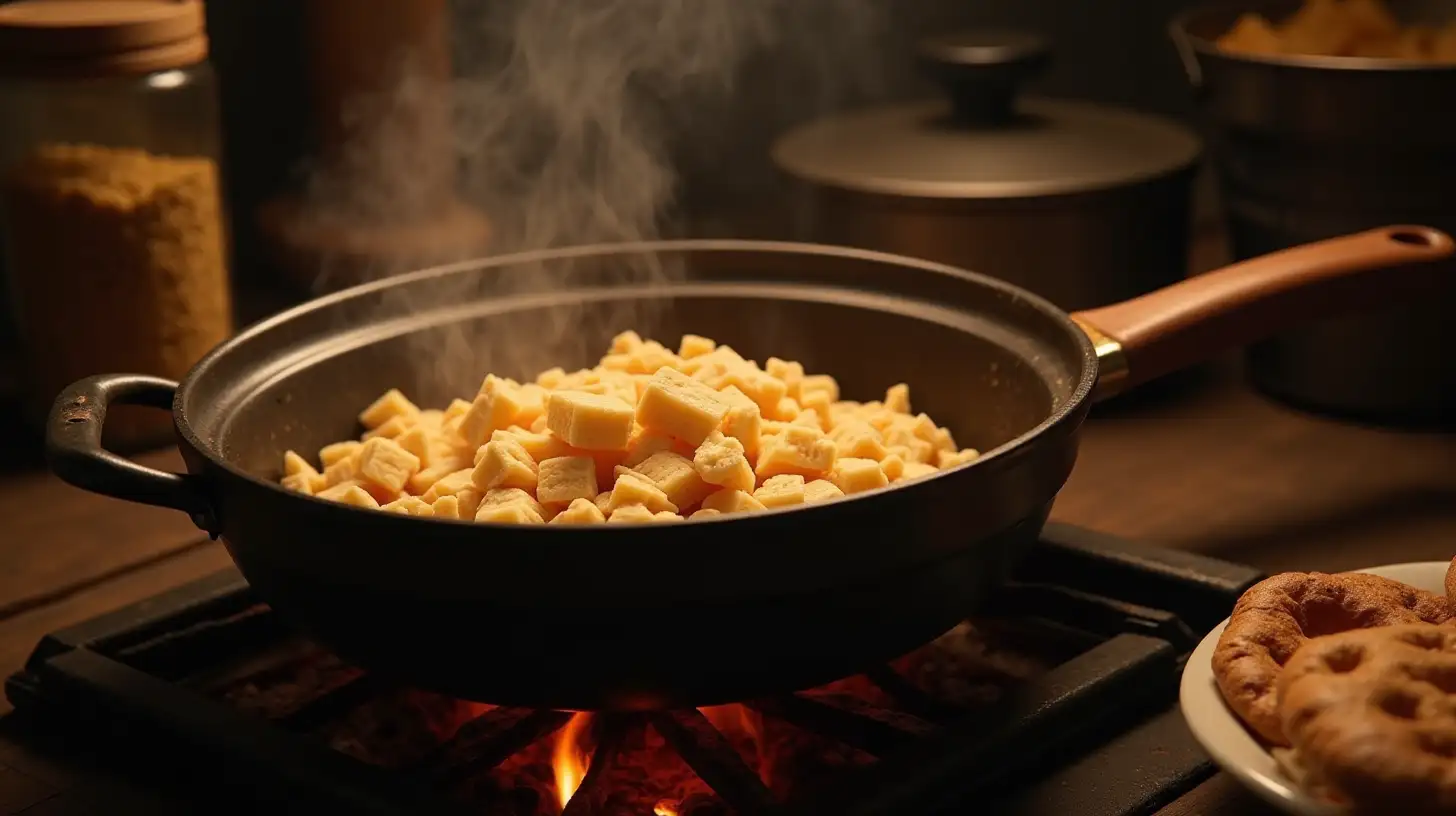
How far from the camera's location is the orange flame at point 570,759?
3.31ft

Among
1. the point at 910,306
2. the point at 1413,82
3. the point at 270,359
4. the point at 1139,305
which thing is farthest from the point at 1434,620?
the point at 270,359

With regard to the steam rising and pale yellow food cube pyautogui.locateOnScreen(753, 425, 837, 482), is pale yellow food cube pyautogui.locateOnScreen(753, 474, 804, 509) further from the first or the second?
the steam rising

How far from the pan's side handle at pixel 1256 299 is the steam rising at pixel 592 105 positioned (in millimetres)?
790

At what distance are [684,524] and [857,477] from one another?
0.22 metres

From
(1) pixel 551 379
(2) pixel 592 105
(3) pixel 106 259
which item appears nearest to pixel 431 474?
(1) pixel 551 379

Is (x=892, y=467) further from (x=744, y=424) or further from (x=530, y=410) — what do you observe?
(x=530, y=410)

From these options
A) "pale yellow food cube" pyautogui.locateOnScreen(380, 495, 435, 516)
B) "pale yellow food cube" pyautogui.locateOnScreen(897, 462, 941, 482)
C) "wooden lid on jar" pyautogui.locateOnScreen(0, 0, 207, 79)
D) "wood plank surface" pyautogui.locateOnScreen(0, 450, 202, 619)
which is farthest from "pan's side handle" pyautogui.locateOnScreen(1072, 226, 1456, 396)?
"wooden lid on jar" pyautogui.locateOnScreen(0, 0, 207, 79)

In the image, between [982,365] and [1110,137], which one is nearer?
[982,365]

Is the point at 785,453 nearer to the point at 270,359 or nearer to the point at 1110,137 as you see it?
the point at 270,359

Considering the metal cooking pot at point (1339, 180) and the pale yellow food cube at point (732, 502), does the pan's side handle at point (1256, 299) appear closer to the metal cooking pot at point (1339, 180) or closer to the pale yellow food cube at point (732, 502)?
the metal cooking pot at point (1339, 180)

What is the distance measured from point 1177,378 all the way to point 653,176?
2.51 ft

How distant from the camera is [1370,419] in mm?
1597

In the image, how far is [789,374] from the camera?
119cm

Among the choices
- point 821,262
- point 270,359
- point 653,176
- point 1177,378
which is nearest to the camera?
point 270,359
